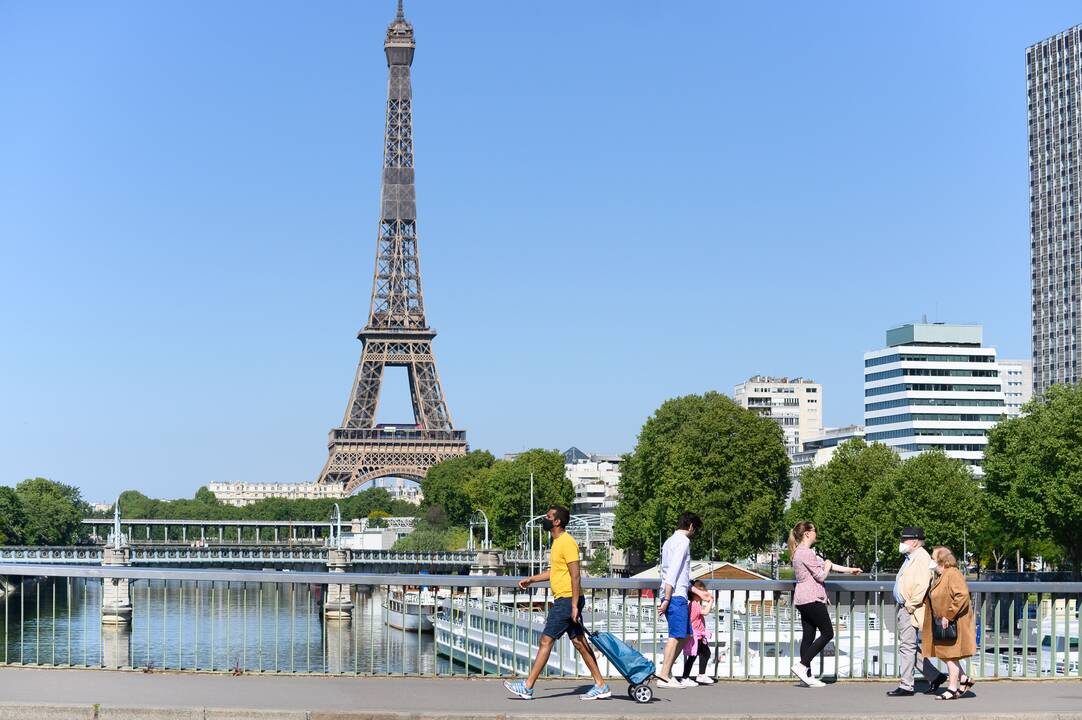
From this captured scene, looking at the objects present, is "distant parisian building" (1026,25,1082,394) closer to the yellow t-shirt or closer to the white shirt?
the white shirt

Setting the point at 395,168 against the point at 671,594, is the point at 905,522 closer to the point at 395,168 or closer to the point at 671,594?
the point at 671,594

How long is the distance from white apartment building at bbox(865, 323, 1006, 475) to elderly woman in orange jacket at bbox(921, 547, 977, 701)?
144 m

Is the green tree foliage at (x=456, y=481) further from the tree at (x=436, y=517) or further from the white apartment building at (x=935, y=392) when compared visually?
the white apartment building at (x=935, y=392)

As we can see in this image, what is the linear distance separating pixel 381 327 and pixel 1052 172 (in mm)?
64909

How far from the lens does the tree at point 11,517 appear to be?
436 ft

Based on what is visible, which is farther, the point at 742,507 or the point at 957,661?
the point at 742,507

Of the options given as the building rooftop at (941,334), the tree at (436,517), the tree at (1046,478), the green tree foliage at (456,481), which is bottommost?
the tree at (436,517)

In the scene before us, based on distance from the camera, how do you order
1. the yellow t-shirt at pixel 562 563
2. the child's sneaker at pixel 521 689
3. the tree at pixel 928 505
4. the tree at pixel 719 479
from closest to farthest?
the child's sneaker at pixel 521 689
the yellow t-shirt at pixel 562 563
the tree at pixel 928 505
the tree at pixel 719 479

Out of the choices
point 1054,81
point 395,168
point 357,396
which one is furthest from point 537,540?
point 1054,81

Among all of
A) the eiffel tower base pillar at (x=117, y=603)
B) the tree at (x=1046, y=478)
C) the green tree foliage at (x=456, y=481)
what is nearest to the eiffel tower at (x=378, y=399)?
the green tree foliage at (x=456, y=481)

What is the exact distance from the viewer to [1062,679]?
1770 centimetres

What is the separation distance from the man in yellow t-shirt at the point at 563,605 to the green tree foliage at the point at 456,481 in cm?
13397

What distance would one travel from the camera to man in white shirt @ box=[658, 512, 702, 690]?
1675 centimetres

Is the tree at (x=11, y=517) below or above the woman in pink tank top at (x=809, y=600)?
below
